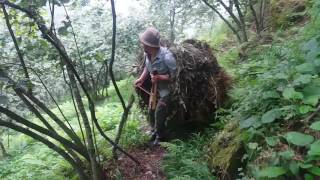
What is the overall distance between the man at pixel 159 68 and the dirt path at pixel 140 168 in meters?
0.44

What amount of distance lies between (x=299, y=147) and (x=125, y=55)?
39.0ft

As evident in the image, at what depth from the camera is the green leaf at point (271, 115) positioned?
3240mm

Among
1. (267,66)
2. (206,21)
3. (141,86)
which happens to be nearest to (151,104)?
(141,86)

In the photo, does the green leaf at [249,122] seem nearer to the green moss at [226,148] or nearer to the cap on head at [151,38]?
the green moss at [226,148]

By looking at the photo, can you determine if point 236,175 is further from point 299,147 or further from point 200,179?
point 299,147

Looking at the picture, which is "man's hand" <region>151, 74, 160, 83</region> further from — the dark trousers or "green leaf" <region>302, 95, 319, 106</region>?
"green leaf" <region>302, 95, 319, 106</region>

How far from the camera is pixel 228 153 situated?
161 inches

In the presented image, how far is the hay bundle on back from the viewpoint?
245 inches

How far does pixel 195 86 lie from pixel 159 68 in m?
0.63

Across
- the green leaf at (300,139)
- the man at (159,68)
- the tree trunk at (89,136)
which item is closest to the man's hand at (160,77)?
the man at (159,68)

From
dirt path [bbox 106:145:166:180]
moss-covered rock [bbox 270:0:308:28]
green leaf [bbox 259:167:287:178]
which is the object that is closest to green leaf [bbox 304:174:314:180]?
green leaf [bbox 259:167:287:178]

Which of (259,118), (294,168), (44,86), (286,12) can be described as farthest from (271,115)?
(286,12)

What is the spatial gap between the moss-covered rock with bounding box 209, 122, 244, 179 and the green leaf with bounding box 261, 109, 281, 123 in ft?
2.25

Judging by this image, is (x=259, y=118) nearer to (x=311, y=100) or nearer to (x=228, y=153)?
(x=311, y=100)
